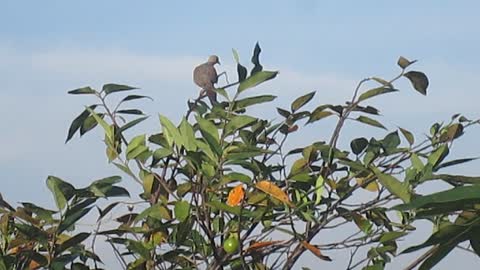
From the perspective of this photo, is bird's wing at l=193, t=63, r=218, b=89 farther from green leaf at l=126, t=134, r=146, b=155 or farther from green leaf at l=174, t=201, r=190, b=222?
green leaf at l=174, t=201, r=190, b=222

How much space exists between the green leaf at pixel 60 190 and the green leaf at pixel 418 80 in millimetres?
621

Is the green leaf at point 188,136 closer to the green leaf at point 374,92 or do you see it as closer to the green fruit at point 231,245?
the green fruit at point 231,245

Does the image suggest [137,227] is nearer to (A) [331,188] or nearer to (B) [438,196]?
(A) [331,188]

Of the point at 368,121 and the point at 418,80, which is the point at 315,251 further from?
the point at 418,80

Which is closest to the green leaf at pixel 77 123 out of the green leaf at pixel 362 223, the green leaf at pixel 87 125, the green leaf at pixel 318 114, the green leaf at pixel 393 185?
the green leaf at pixel 87 125

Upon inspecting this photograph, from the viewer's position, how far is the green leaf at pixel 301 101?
1527mm

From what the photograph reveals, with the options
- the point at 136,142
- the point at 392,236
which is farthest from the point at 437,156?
the point at 136,142

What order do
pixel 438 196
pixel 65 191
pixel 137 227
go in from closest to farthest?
pixel 438 196, pixel 65 191, pixel 137 227

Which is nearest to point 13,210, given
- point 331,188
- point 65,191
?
point 65,191

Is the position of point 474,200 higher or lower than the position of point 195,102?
lower

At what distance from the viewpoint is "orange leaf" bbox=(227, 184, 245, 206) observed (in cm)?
127

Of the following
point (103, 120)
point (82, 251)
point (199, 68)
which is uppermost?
point (199, 68)

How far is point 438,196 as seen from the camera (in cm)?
50

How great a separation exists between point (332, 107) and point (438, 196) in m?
0.97
